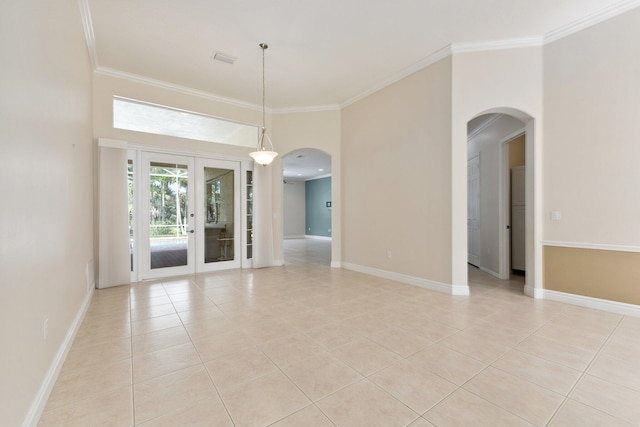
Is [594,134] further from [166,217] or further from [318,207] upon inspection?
[318,207]

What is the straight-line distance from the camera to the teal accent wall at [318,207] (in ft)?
43.6

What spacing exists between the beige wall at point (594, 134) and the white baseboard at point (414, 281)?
1383 millimetres

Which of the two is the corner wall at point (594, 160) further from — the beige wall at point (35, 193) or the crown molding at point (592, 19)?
the beige wall at point (35, 193)

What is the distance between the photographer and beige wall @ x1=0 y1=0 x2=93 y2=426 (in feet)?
4.35

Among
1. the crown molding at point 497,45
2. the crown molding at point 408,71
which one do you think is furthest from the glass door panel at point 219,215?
the crown molding at point 497,45

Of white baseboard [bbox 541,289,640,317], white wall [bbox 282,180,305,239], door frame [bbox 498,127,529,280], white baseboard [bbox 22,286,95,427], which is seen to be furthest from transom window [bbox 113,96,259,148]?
white wall [bbox 282,180,305,239]

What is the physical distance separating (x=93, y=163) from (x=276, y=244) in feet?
11.9

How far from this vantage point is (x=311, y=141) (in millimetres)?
6129

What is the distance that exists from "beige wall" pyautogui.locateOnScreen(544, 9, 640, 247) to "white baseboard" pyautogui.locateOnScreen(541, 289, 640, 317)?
72cm

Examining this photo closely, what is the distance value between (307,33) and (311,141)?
2.60m

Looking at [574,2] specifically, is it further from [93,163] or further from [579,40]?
[93,163]

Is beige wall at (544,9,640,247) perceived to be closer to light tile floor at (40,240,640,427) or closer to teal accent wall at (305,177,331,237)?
light tile floor at (40,240,640,427)

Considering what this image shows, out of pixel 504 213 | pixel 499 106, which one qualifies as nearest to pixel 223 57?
pixel 499 106

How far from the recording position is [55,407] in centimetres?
167
